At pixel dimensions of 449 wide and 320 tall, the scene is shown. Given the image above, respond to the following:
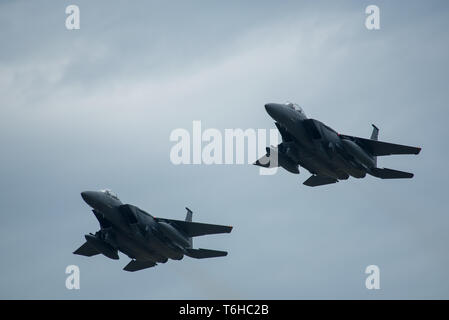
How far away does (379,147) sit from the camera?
181 ft

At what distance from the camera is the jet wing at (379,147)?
5472cm

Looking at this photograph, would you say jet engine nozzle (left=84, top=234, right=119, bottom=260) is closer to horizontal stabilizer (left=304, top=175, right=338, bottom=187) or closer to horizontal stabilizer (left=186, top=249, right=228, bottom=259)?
horizontal stabilizer (left=186, top=249, right=228, bottom=259)

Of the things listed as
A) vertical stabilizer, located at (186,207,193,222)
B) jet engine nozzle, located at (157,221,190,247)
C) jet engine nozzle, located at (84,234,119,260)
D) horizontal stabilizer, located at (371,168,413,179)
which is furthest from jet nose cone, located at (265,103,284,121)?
jet engine nozzle, located at (84,234,119,260)

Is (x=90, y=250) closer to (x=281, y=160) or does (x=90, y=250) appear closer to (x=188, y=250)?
(x=188, y=250)

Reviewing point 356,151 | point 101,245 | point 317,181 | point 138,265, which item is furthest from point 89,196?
point 356,151

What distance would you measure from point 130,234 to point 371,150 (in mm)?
16334

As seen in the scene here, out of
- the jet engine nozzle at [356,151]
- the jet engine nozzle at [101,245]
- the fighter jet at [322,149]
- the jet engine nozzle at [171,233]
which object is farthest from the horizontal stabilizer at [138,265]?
the jet engine nozzle at [356,151]

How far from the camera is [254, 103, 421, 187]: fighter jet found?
A: 53.8m

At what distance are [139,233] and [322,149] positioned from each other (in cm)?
1273

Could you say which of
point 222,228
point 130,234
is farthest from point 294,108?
point 130,234

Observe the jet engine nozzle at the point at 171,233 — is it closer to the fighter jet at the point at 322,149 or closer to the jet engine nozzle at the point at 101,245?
the jet engine nozzle at the point at 101,245

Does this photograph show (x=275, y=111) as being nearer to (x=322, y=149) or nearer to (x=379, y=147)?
(x=322, y=149)

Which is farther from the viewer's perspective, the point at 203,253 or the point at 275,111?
the point at 203,253
